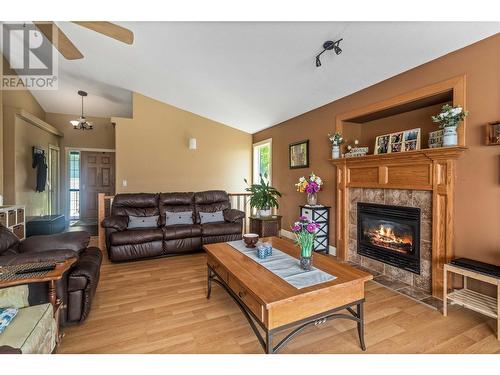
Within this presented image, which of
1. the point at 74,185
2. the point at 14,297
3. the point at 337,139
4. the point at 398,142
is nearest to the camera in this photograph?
the point at 14,297

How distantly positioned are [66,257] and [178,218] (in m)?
2.28

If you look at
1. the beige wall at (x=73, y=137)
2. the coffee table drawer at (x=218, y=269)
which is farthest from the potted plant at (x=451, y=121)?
the beige wall at (x=73, y=137)

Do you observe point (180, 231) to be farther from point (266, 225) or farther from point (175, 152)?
point (175, 152)

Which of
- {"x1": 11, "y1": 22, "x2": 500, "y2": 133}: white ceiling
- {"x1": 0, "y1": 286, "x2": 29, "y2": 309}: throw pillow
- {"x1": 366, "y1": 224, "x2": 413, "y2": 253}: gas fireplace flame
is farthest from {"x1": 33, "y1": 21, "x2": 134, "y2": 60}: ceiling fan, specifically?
{"x1": 366, "y1": 224, "x2": 413, "y2": 253}: gas fireplace flame

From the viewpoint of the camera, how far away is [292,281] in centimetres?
162

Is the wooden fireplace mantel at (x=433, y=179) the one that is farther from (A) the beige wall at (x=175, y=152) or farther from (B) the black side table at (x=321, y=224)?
(A) the beige wall at (x=175, y=152)

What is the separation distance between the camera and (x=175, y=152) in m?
5.78

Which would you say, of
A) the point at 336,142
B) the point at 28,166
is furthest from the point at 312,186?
the point at 28,166

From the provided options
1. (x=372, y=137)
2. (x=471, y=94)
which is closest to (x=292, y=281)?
(x=471, y=94)

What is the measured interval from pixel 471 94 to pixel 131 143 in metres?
5.55

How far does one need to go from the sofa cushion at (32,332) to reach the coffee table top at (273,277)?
3.62ft

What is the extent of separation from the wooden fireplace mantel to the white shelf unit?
16.7 feet

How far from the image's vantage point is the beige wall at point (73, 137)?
655 centimetres
